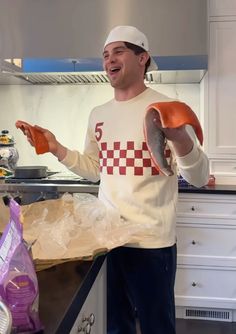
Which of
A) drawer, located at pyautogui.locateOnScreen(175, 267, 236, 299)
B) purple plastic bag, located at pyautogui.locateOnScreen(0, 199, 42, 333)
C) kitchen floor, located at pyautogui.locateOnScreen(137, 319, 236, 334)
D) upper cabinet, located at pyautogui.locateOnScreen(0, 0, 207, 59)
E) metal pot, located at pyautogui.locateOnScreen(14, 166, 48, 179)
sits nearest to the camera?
purple plastic bag, located at pyautogui.locateOnScreen(0, 199, 42, 333)

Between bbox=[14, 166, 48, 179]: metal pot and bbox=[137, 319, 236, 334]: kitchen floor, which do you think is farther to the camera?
bbox=[14, 166, 48, 179]: metal pot

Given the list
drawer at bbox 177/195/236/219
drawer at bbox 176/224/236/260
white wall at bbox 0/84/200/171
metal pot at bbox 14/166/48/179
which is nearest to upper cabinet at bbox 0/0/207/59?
white wall at bbox 0/84/200/171

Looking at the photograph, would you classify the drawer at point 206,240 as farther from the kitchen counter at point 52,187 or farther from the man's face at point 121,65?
the man's face at point 121,65

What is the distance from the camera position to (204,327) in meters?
2.12

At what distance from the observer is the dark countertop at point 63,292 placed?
0.56 meters

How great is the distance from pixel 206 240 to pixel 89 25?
145 centimetres

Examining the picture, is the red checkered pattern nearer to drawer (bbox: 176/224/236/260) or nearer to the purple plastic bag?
the purple plastic bag

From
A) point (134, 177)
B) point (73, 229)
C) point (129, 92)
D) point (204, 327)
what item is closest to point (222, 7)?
point (129, 92)

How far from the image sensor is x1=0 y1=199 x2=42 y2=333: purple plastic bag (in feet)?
1.74

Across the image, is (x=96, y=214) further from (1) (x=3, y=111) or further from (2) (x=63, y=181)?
(1) (x=3, y=111)

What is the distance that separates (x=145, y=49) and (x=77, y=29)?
4.23 ft

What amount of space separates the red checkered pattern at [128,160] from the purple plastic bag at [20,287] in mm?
625

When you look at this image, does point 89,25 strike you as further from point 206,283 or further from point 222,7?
point 206,283

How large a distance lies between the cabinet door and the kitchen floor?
3.15ft
